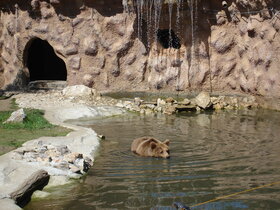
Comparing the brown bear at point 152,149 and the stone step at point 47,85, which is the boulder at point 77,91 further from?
the brown bear at point 152,149

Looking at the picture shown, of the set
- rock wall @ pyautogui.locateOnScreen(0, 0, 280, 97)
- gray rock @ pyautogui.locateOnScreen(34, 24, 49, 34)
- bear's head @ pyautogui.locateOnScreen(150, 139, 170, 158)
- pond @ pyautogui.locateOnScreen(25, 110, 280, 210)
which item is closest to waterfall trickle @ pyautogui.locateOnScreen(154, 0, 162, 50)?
rock wall @ pyautogui.locateOnScreen(0, 0, 280, 97)

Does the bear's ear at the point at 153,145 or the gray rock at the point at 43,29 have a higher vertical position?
the gray rock at the point at 43,29

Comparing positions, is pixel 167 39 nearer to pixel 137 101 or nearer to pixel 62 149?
pixel 137 101

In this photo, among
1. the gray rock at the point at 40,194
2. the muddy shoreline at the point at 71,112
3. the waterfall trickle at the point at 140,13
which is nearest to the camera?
the gray rock at the point at 40,194

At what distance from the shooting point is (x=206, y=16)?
63.5ft

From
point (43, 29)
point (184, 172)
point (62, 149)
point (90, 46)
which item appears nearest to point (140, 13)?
point (90, 46)

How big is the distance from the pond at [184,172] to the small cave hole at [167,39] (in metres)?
7.95

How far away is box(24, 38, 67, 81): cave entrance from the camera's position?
24195 mm

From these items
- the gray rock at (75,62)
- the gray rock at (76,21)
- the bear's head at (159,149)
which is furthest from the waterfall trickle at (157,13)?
the bear's head at (159,149)

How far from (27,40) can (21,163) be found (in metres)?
14.9

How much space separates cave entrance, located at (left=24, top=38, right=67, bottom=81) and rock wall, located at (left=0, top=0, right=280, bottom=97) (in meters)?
2.87

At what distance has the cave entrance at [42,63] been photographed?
24.2 m

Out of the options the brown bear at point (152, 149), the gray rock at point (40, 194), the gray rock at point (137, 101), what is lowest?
the gray rock at point (137, 101)

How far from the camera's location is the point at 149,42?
2012 cm
